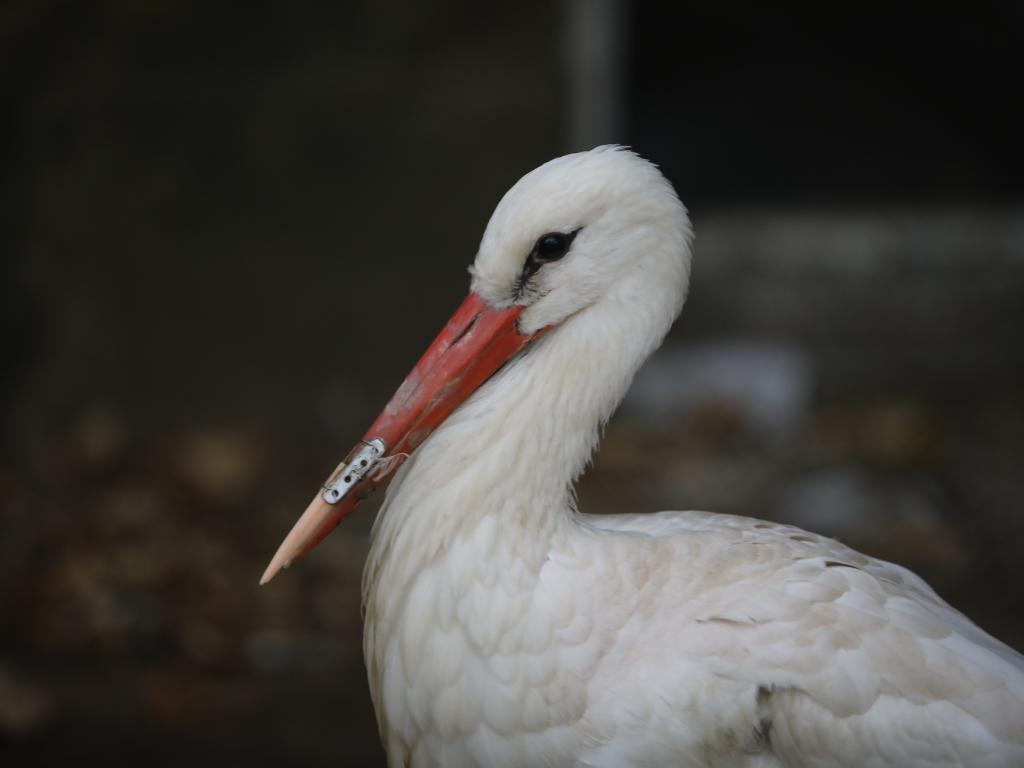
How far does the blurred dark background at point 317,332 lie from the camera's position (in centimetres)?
387

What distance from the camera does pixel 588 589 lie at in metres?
1.89

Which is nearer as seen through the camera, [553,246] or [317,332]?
[553,246]

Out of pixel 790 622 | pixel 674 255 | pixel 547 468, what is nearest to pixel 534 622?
pixel 547 468

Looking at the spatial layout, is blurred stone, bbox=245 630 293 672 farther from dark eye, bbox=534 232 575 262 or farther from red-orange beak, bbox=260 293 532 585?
dark eye, bbox=534 232 575 262

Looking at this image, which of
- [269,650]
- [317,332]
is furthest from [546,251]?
[317,332]

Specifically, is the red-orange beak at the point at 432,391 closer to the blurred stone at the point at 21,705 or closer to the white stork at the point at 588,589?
the white stork at the point at 588,589

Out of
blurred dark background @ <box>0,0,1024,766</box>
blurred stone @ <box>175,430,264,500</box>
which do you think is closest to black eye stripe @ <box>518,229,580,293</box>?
blurred dark background @ <box>0,0,1024,766</box>

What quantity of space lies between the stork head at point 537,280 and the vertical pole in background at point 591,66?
2420 mm

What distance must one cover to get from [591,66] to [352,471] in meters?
2.80

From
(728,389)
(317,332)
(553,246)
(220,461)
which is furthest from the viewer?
(728,389)

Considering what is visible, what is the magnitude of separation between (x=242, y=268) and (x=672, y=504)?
1.87 meters

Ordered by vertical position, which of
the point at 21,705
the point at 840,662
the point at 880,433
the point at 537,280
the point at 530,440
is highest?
the point at 537,280

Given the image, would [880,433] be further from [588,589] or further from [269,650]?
[588,589]

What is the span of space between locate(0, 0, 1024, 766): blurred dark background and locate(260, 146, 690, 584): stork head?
173 centimetres
